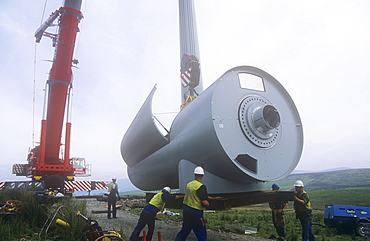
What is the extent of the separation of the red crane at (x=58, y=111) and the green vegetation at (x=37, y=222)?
3769 mm

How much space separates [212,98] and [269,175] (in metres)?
1.96

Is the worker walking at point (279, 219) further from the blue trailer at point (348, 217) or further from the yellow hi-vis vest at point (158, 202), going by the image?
the yellow hi-vis vest at point (158, 202)

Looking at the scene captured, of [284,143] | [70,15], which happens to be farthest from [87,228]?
[70,15]

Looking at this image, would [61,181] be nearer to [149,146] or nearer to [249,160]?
[149,146]

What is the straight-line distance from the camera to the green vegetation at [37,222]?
525 centimetres

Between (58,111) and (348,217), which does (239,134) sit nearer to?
(348,217)

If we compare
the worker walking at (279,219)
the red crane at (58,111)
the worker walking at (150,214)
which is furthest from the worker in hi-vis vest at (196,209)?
the red crane at (58,111)

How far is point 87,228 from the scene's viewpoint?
16.3 feet

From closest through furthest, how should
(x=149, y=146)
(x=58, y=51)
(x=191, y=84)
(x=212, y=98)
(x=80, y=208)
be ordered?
(x=212, y=98) < (x=80, y=208) < (x=149, y=146) < (x=191, y=84) < (x=58, y=51)

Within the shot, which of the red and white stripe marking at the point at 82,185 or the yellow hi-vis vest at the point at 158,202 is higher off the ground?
the red and white stripe marking at the point at 82,185

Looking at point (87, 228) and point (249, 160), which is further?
point (249, 160)

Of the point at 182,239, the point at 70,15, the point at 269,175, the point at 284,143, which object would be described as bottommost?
the point at 182,239

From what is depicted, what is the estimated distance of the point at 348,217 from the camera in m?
7.72

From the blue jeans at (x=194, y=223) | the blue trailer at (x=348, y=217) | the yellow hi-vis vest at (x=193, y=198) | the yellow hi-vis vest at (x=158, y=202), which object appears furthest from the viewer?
the blue trailer at (x=348, y=217)
